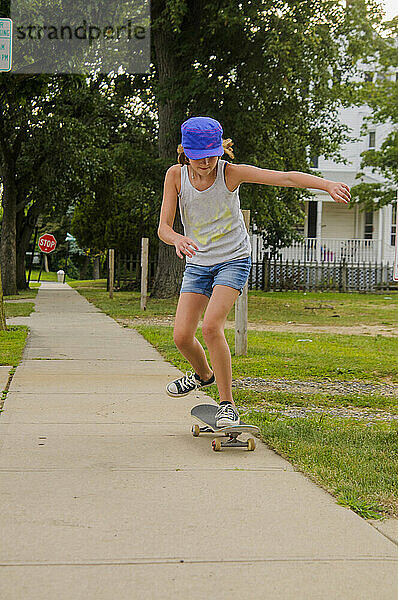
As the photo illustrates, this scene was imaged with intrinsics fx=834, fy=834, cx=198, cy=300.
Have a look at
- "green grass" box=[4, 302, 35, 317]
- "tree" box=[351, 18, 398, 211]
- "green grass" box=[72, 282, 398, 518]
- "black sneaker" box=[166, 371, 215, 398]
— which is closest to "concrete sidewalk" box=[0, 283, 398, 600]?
"green grass" box=[72, 282, 398, 518]

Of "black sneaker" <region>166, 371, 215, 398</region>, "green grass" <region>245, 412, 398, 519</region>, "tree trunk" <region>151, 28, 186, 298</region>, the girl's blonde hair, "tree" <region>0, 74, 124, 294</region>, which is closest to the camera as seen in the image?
"green grass" <region>245, 412, 398, 519</region>

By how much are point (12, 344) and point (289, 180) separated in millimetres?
6796

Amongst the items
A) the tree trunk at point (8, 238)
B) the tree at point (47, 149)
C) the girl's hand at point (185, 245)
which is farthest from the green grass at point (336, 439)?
the tree trunk at point (8, 238)

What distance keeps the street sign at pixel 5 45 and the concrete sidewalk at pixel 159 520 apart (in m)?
3.64

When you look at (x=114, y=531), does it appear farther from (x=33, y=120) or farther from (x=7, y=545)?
(x=33, y=120)

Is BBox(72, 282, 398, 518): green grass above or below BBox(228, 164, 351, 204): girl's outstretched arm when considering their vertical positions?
below

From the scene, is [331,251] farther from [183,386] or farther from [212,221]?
[212,221]

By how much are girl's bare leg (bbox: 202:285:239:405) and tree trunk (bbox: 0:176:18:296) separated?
23.4m

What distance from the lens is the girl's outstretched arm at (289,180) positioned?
4.83 m

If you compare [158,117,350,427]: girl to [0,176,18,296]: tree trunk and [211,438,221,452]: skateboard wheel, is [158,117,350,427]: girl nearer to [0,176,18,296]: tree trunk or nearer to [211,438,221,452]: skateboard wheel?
[211,438,221,452]: skateboard wheel

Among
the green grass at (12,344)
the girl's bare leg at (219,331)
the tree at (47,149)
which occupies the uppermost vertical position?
the tree at (47,149)

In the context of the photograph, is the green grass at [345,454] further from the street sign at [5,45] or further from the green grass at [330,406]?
the street sign at [5,45]

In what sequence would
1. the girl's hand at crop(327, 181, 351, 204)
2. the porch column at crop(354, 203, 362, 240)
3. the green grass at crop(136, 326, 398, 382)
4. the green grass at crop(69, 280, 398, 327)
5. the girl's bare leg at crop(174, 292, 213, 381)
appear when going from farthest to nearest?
the porch column at crop(354, 203, 362, 240), the green grass at crop(69, 280, 398, 327), the green grass at crop(136, 326, 398, 382), the girl's bare leg at crop(174, 292, 213, 381), the girl's hand at crop(327, 181, 351, 204)

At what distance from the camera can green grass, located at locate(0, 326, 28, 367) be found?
9.39m
